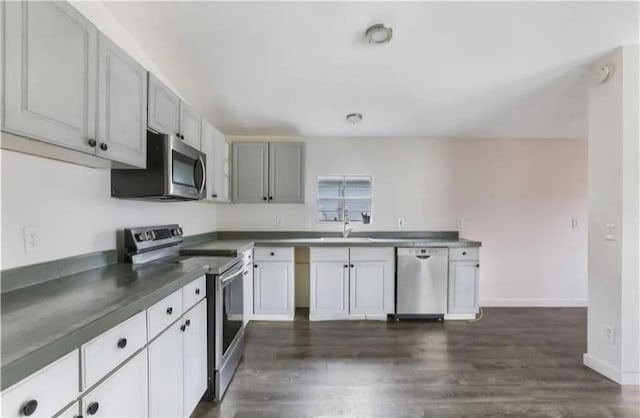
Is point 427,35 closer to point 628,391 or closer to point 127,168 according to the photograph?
point 127,168

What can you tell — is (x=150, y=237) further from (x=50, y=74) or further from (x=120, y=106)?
(x=50, y=74)

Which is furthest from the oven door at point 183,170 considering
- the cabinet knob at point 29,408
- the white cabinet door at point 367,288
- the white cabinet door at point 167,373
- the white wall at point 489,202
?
the white cabinet door at point 367,288

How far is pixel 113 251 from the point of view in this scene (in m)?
1.92

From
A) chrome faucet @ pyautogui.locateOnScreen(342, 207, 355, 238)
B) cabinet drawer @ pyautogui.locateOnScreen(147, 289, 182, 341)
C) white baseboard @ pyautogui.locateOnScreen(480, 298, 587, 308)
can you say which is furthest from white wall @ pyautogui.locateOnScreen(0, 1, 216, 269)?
white baseboard @ pyautogui.locateOnScreen(480, 298, 587, 308)

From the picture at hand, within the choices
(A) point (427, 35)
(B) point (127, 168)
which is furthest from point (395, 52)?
(B) point (127, 168)

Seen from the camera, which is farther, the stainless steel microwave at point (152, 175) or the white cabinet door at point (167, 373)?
the stainless steel microwave at point (152, 175)

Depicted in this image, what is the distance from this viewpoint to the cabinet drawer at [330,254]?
3.39 meters

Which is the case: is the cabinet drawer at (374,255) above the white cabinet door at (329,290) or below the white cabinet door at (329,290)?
above

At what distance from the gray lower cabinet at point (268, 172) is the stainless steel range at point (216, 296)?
4.38 ft

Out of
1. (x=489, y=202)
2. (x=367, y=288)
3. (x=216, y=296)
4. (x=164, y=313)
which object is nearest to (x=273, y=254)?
(x=367, y=288)

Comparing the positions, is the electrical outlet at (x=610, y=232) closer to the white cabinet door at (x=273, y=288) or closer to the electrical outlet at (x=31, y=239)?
the white cabinet door at (x=273, y=288)

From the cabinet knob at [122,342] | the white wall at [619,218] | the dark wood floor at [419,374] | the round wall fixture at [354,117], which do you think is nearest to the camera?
the cabinet knob at [122,342]

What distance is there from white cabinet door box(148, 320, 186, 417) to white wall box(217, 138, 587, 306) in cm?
246

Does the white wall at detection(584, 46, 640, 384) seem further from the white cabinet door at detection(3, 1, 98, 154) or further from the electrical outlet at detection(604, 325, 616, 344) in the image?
the white cabinet door at detection(3, 1, 98, 154)
